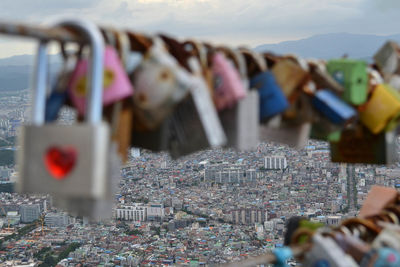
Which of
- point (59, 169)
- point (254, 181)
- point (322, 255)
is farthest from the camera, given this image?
point (254, 181)

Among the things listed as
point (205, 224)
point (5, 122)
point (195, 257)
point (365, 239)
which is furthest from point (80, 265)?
point (365, 239)

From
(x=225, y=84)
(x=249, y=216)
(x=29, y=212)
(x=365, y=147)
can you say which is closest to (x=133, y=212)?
(x=29, y=212)

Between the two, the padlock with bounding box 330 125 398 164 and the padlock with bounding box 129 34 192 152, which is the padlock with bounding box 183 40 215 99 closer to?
the padlock with bounding box 129 34 192 152

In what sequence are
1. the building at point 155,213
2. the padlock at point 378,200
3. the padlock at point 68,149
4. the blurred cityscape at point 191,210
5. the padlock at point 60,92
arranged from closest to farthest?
1. the padlock at point 68,149
2. the padlock at point 60,92
3. the padlock at point 378,200
4. the blurred cityscape at point 191,210
5. the building at point 155,213

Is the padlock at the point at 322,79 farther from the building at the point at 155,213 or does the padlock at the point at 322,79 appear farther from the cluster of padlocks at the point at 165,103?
the building at the point at 155,213

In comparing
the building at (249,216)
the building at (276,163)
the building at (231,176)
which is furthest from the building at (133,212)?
the building at (276,163)

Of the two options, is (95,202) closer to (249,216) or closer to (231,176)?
(249,216)

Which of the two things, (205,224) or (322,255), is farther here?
(205,224)

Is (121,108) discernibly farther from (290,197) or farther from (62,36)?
(290,197)
